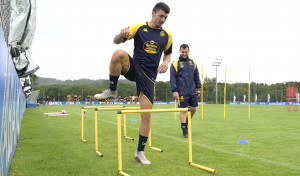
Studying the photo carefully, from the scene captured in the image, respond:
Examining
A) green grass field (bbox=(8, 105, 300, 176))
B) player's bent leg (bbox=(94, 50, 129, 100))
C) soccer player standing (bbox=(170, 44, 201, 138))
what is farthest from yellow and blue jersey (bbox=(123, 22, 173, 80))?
soccer player standing (bbox=(170, 44, 201, 138))

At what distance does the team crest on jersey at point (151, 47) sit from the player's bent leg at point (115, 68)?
301mm

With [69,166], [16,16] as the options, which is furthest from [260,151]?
[16,16]

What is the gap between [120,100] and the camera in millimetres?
50062

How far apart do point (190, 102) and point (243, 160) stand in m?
2.64

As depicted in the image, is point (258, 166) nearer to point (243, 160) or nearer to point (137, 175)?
point (243, 160)

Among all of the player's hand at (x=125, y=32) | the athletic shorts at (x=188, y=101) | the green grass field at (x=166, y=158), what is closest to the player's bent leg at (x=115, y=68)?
the player's hand at (x=125, y=32)

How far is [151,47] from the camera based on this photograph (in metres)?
3.34

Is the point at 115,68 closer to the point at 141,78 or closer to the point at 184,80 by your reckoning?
the point at 141,78

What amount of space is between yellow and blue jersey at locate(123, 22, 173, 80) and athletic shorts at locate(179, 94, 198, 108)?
8.47ft

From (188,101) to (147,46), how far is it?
2.96m

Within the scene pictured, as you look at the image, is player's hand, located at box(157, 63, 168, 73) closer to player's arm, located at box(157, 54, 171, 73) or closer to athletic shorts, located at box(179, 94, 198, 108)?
player's arm, located at box(157, 54, 171, 73)

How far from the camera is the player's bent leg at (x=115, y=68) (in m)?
3.09

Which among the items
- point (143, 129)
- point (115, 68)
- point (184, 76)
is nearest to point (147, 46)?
point (115, 68)

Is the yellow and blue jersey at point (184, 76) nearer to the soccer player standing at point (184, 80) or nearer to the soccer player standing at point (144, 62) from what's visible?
the soccer player standing at point (184, 80)
